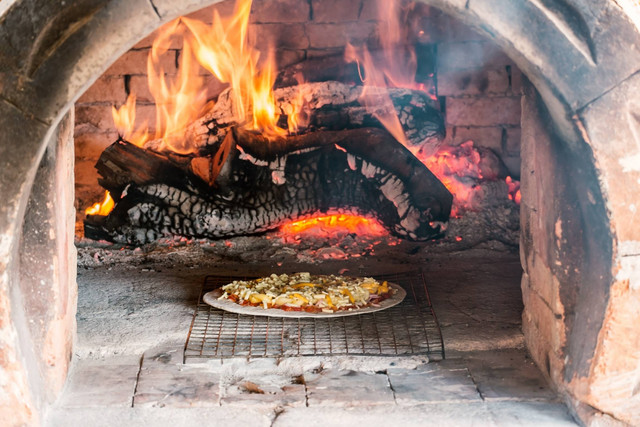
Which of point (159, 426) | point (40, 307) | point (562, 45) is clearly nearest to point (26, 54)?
point (40, 307)

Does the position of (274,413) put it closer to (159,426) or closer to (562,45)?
(159,426)

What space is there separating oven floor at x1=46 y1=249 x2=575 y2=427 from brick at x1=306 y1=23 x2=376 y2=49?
9.41ft

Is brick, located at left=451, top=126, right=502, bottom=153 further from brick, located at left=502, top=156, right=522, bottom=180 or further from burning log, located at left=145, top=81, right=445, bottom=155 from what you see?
burning log, located at left=145, top=81, right=445, bottom=155

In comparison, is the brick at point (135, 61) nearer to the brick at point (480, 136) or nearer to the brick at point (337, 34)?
the brick at point (337, 34)

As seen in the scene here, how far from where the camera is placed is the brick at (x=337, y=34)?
6.16 m

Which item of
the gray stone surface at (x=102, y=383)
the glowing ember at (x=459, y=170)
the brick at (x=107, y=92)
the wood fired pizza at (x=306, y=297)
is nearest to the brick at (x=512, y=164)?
the glowing ember at (x=459, y=170)

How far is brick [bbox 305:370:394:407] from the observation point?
288cm

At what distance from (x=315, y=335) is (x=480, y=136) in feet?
11.4

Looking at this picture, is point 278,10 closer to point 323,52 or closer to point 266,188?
point 323,52

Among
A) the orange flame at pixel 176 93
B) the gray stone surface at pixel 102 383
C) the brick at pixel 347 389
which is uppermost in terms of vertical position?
the orange flame at pixel 176 93

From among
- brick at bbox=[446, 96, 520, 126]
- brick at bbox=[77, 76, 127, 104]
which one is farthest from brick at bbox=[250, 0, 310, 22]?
brick at bbox=[446, 96, 520, 126]

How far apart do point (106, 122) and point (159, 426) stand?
164 inches

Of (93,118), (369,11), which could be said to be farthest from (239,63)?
(93,118)

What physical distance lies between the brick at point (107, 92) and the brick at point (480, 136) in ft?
10.00
